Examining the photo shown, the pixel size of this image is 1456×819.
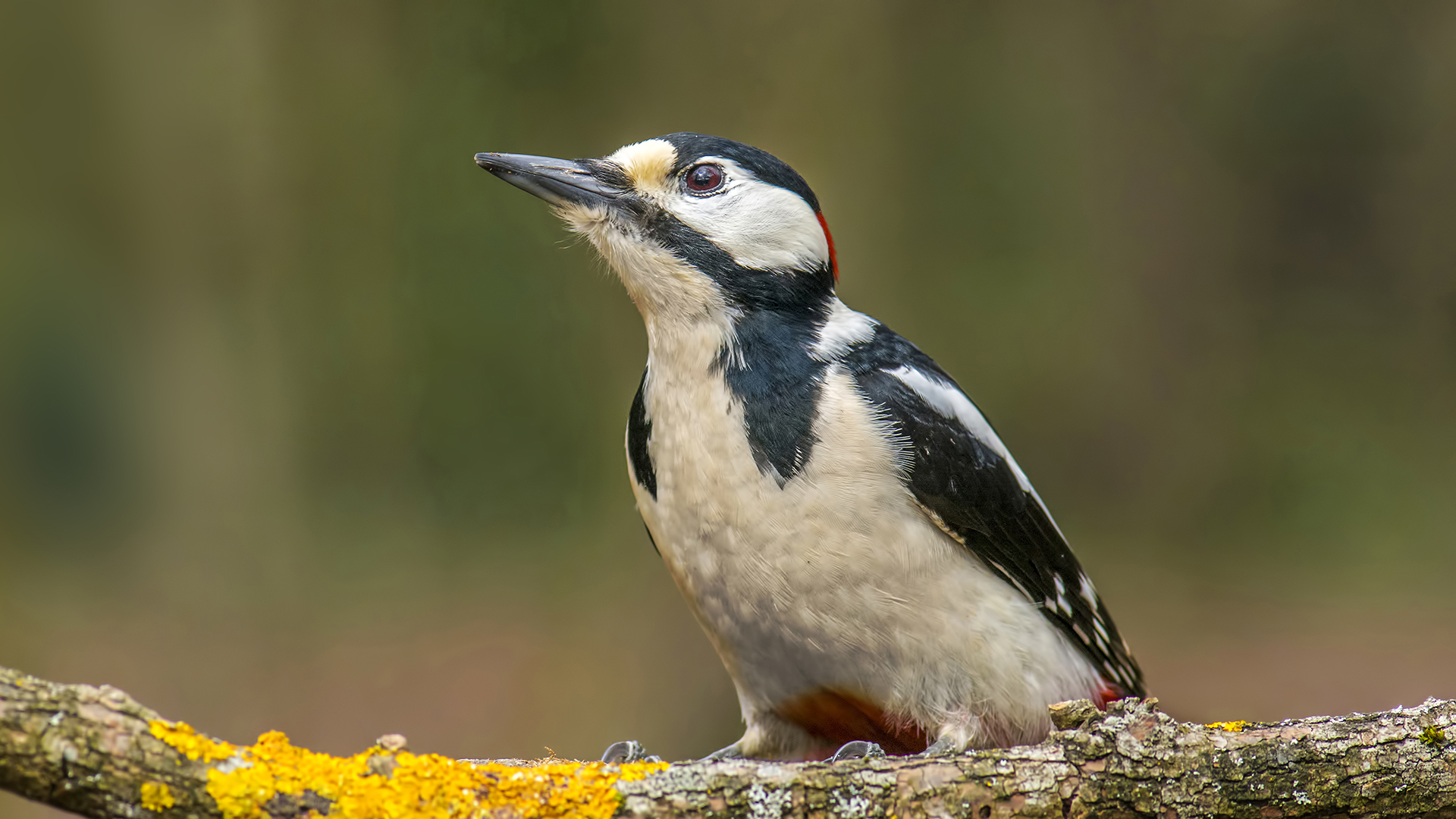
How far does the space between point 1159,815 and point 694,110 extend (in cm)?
357

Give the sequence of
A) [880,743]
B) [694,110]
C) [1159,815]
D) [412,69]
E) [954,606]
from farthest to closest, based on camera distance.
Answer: [412,69], [694,110], [880,743], [954,606], [1159,815]

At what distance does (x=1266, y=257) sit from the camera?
5.39 metres

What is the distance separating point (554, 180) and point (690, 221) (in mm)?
309

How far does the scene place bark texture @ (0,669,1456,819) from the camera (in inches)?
62.2

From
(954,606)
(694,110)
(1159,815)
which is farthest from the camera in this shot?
(694,110)

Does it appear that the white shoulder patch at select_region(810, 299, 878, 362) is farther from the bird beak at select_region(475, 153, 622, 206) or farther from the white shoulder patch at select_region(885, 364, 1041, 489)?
the bird beak at select_region(475, 153, 622, 206)

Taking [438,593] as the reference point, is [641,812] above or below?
below

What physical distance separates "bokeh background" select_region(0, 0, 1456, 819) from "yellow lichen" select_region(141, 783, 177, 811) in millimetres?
3282

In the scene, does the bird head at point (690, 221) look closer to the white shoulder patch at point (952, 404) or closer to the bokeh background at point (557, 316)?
the white shoulder patch at point (952, 404)

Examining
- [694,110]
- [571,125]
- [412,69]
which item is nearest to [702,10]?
[694,110]

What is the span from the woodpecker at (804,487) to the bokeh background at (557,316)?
231 centimetres

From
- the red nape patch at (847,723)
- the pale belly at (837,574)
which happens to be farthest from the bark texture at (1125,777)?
the red nape patch at (847,723)

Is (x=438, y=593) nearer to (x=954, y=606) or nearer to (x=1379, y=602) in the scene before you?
(x=954, y=606)

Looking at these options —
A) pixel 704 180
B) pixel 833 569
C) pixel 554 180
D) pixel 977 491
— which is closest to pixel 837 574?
pixel 833 569
